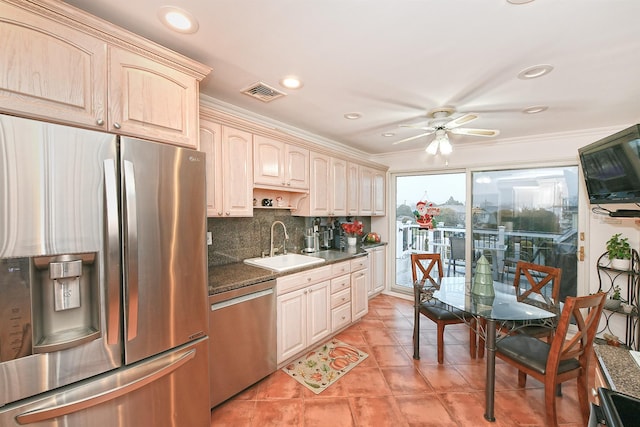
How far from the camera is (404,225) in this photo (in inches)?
191

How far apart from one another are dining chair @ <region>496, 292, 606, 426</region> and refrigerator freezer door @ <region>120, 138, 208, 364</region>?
2.25 meters

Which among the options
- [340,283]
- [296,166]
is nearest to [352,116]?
[296,166]

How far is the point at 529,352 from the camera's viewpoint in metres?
1.91

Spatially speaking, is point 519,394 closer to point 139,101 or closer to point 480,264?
point 480,264

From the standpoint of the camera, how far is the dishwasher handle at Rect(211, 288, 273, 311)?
74.0 inches

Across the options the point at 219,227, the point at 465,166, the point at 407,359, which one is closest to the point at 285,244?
the point at 219,227

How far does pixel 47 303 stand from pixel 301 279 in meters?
→ 1.77

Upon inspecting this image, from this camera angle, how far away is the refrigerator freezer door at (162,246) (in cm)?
132

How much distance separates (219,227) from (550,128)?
407 centimetres

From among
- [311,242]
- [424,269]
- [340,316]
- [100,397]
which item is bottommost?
[340,316]

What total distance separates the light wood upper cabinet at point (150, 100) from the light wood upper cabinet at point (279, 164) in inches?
35.1

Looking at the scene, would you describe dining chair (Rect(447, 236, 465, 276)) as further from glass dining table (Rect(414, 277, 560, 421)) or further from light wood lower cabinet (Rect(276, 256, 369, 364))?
light wood lower cabinet (Rect(276, 256, 369, 364))

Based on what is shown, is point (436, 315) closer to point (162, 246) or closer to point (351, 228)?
point (351, 228)

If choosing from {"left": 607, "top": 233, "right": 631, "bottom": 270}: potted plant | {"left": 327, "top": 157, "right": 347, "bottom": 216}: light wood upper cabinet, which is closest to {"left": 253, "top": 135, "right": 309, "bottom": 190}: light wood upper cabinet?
{"left": 327, "top": 157, "right": 347, "bottom": 216}: light wood upper cabinet
